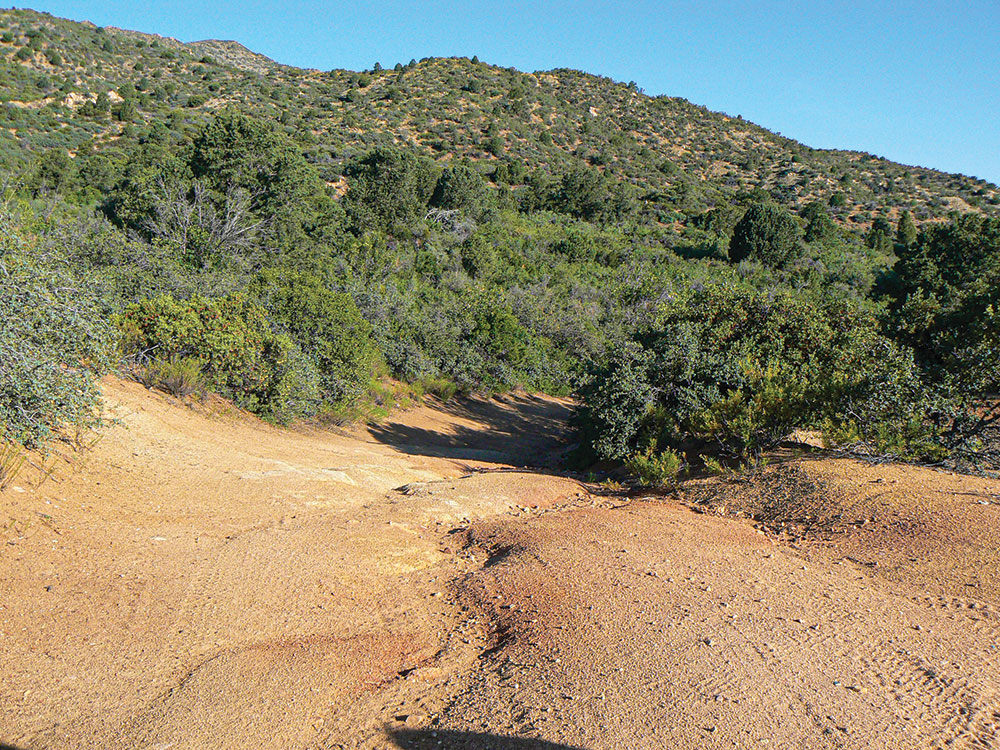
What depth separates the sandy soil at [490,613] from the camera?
11.0 feet

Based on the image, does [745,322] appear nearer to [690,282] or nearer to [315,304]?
[315,304]

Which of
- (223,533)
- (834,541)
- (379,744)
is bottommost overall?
(223,533)

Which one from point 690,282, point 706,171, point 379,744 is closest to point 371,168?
point 690,282

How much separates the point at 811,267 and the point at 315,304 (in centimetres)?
3080

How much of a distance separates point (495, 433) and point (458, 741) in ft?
52.8

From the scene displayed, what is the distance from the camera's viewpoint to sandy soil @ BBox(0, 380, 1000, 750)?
336cm

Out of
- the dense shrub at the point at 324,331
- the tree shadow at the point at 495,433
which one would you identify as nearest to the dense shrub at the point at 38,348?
the tree shadow at the point at 495,433

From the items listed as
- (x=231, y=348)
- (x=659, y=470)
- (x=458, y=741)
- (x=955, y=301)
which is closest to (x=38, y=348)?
(x=458, y=741)

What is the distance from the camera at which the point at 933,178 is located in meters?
60.5

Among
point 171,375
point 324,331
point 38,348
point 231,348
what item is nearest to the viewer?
point 38,348

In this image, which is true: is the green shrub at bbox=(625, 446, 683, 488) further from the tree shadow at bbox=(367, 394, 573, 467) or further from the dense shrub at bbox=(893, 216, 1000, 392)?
the tree shadow at bbox=(367, 394, 573, 467)

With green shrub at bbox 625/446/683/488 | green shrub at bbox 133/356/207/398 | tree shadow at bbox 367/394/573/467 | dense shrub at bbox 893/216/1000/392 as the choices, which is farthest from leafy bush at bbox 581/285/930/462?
green shrub at bbox 133/356/207/398

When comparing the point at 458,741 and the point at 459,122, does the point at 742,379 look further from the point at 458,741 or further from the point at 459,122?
the point at 459,122

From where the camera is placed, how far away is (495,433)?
63.4 ft
